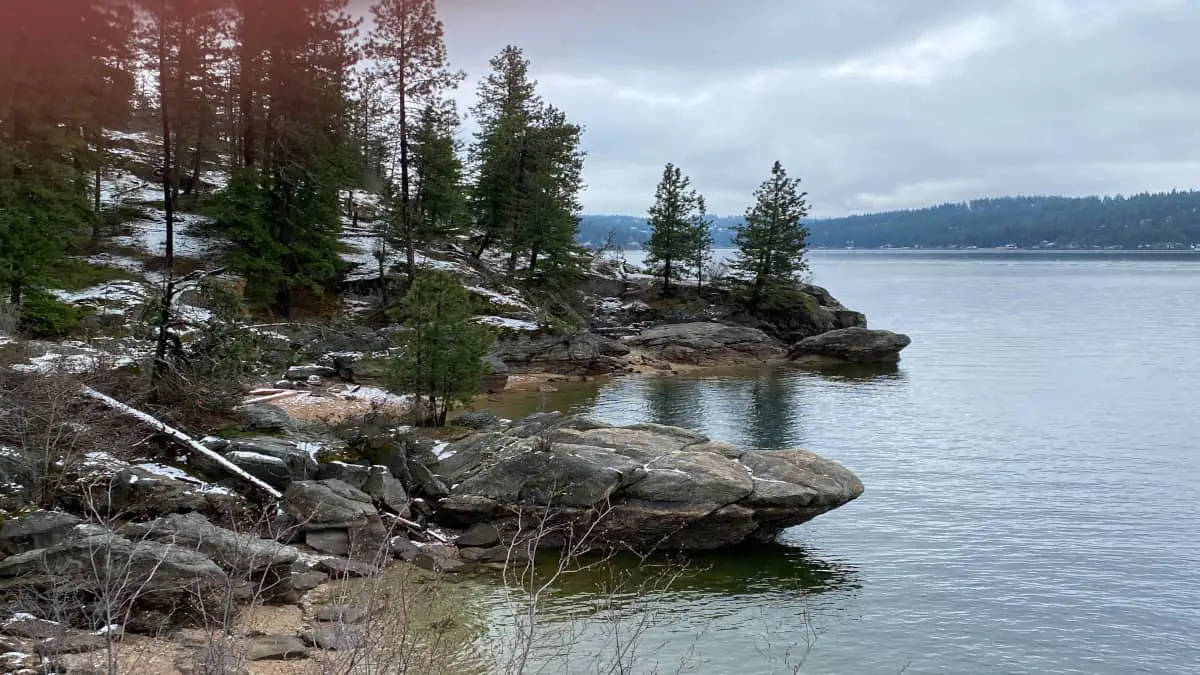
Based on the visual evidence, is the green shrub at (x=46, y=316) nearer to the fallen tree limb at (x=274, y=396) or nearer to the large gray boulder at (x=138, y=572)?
the fallen tree limb at (x=274, y=396)

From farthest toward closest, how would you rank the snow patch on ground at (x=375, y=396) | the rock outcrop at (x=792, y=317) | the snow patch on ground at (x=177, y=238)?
the rock outcrop at (x=792, y=317) → the snow patch on ground at (x=177, y=238) → the snow patch on ground at (x=375, y=396)

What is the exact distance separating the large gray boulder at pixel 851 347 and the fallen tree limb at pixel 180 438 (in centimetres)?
4282

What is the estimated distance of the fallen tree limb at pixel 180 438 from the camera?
18.6 m

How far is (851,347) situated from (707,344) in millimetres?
9866

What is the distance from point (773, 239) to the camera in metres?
64.3

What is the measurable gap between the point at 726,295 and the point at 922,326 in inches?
895

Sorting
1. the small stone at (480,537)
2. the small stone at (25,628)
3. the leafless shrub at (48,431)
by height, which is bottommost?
the small stone at (480,537)

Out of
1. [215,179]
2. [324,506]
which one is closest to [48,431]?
[324,506]

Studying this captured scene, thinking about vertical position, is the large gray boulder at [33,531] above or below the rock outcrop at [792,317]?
below

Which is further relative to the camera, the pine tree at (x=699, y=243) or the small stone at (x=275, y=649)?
the pine tree at (x=699, y=243)

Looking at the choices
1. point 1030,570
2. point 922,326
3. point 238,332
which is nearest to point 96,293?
point 238,332

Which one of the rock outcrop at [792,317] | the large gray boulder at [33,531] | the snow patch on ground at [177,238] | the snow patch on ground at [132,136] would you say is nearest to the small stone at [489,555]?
the large gray boulder at [33,531]

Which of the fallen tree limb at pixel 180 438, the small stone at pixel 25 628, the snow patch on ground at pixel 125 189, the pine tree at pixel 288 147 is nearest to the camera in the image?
the small stone at pixel 25 628

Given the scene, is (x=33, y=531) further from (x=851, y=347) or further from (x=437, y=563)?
(x=851, y=347)
